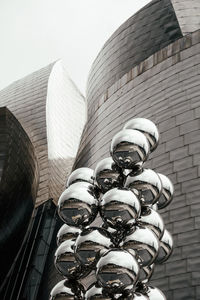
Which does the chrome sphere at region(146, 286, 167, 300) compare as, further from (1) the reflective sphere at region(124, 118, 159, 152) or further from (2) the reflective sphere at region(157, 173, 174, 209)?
(1) the reflective sphere at region(124, 118, 159, 152)

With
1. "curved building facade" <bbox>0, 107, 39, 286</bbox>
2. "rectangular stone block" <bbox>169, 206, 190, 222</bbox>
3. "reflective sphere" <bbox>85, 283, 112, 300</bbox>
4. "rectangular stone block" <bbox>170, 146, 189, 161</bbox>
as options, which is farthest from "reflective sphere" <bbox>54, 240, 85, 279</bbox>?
"curved building facade" <bbox>0, 107, 39, 286</bbox>

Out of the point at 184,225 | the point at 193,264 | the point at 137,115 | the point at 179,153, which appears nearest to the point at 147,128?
the point at 193,264

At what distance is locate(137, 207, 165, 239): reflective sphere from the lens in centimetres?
300

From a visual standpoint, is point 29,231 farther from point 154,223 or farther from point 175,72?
point 154,223

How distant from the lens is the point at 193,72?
7.12 m

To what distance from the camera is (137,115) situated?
774 centimetres

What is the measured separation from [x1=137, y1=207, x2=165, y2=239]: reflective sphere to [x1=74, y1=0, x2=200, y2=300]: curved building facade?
265cm

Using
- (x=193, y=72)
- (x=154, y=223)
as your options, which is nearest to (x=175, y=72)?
(x=193, y=72)

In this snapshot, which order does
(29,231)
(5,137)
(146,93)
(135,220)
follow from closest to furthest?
(135,220)
(146,93)
(5,137)
(29,231)

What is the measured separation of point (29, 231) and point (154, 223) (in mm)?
9924

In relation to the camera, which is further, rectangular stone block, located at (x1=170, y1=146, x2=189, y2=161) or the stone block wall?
rectangular stone block, located at (x1=170, y1=146, x2=189, y2=161)

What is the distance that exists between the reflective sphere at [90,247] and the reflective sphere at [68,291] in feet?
0.82

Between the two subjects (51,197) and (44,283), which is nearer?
(44,283)

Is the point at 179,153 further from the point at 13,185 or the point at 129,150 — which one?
the point at 13,185
